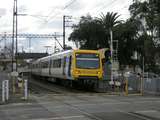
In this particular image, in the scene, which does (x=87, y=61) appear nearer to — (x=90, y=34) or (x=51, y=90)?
(x=51, y=90)

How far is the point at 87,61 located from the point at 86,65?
349mm

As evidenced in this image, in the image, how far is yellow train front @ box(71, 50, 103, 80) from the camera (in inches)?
1471

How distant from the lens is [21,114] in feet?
61.1

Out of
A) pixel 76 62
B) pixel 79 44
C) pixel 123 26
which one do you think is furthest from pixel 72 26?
pixel 76 62

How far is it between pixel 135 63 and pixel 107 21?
27.7 ft

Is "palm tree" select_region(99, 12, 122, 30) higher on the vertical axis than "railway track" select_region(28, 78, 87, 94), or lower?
higher

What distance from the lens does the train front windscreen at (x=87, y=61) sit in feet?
124

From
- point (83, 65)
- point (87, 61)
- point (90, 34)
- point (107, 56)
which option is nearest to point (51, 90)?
point (83, 65)

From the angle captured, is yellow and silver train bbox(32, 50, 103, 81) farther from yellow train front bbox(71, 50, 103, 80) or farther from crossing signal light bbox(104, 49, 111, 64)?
crossing signal light bbox(104, 49, 111, 64)

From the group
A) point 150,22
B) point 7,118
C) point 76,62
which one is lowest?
point 7,118

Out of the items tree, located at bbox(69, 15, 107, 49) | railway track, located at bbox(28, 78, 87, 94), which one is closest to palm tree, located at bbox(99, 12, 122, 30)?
tree, located at bbox(69, 15, 107, 49)

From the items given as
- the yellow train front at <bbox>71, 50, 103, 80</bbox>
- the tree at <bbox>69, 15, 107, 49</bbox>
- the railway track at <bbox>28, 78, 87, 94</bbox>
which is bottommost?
the railway track at <bbox>28, 78, 87, 94</bbox>

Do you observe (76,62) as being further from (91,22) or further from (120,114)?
(91,22)

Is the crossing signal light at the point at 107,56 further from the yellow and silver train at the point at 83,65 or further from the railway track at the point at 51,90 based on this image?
the yellow and silver train at the point at 83,65
